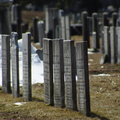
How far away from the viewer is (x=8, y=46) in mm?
10570

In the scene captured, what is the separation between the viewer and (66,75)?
346 inches

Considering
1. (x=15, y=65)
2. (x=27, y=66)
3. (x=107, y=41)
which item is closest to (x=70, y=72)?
(x=27, y=66)

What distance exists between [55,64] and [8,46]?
6.14ft

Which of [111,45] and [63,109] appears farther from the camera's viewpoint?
[111,45]

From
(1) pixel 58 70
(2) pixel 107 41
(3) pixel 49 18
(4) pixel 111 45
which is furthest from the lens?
(3) pixel 49 18

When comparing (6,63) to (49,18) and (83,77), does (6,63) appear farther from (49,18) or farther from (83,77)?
(49,18)

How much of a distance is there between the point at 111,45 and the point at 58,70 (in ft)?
27.1

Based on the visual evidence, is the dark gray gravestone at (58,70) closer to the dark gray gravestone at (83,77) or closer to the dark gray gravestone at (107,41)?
the dark gray gravestone at (83,77)

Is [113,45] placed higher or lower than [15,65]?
lower

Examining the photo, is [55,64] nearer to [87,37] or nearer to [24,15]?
[87,37]

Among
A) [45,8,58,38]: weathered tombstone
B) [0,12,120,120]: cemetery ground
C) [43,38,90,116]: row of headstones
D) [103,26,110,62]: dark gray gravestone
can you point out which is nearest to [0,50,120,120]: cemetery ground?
[0,12,120,120]: cemetery ground

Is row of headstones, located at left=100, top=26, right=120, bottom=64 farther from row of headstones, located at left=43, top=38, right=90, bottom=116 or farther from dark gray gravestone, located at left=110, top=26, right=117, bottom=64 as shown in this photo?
row of headstones, located at left=43, top=38, right=90, bottom=116

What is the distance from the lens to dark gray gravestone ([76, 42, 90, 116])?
8.43m

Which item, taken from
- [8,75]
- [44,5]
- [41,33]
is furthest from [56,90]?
[44,5]
